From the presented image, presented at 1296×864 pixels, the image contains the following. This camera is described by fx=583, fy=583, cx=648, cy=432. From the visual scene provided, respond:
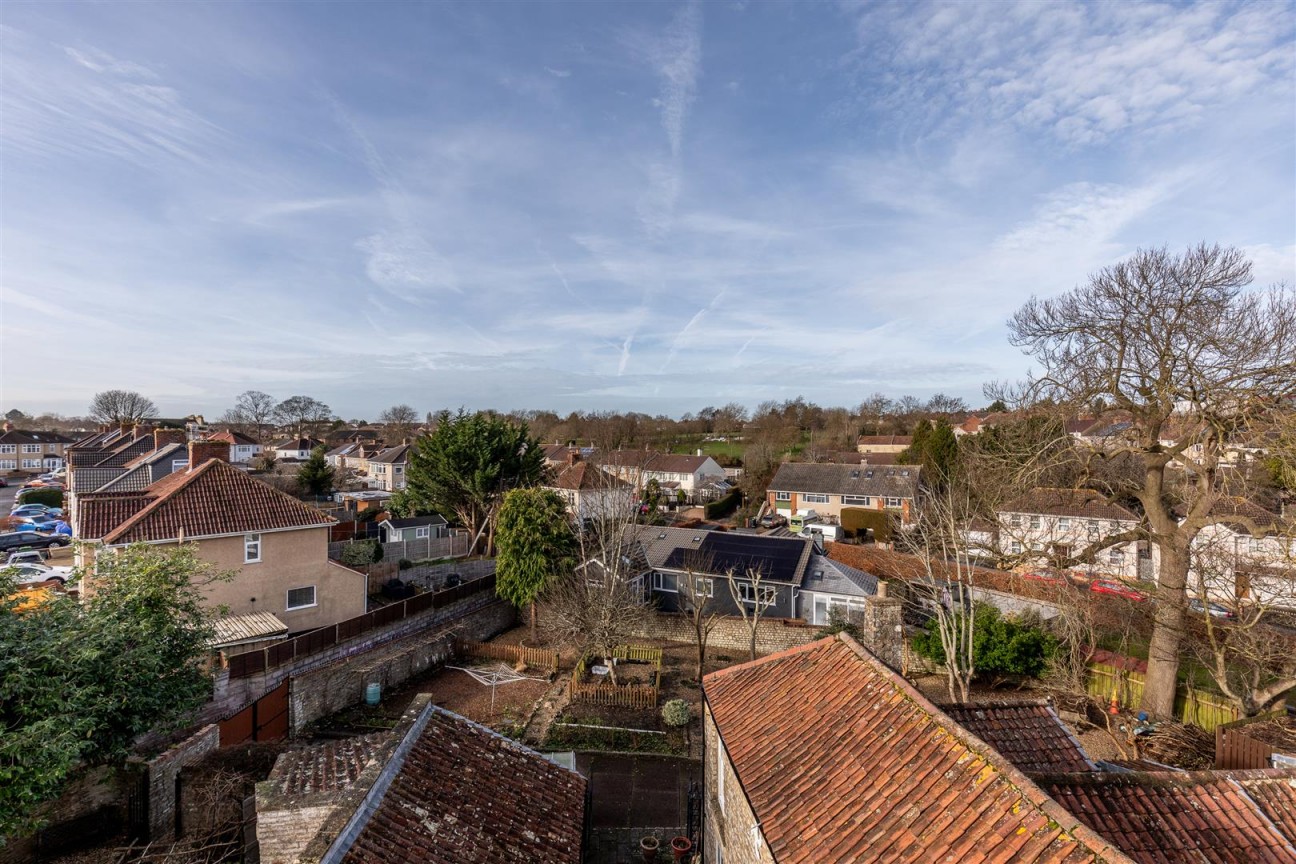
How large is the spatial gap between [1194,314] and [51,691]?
25.6 meters

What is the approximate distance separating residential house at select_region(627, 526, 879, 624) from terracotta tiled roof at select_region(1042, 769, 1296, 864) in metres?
18.7

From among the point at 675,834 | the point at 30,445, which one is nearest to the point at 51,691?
the point at 675,834

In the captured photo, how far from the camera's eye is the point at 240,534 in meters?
20.7

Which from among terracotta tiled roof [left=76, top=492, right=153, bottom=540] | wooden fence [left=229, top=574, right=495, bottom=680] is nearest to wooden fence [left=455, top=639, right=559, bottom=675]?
wooden fence [left=229, top=574, right=495, bottom=680]

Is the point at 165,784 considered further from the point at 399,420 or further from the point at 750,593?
the point at 399,420

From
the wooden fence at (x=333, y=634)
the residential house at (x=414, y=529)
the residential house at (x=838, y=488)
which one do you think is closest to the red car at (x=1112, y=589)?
the residential house at (x=838, y=488)

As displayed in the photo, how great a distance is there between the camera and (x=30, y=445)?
81625 mm

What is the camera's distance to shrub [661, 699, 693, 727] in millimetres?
18938

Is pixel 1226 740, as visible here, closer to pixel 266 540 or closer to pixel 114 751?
pixel 114 751

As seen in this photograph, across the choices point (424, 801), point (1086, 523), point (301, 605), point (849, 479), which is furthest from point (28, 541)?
point (1086, 523)

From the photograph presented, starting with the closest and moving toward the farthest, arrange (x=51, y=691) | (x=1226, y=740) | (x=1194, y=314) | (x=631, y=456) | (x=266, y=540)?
1. (x=51, y=691)
2. (x=1226, y=740)
3. (x=1194, y=314)
4. (x=266, y=540)
5. (x=631, y=456)

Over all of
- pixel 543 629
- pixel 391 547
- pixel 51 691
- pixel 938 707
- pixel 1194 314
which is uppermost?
pixel 1194 314

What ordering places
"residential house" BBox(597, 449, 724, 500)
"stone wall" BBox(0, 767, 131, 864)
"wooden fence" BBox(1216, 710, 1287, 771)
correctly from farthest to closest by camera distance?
"residential house" BBox(597, 449, 724, 500) → "stone wall" BBox(0, 767, 131, 864) → "wooden fence" BBox(1216, 710, 1287, 771)

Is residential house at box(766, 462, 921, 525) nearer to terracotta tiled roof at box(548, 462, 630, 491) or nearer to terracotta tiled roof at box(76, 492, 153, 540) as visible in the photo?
terracotta tiled roof at box(548, 462, 630, 491)
